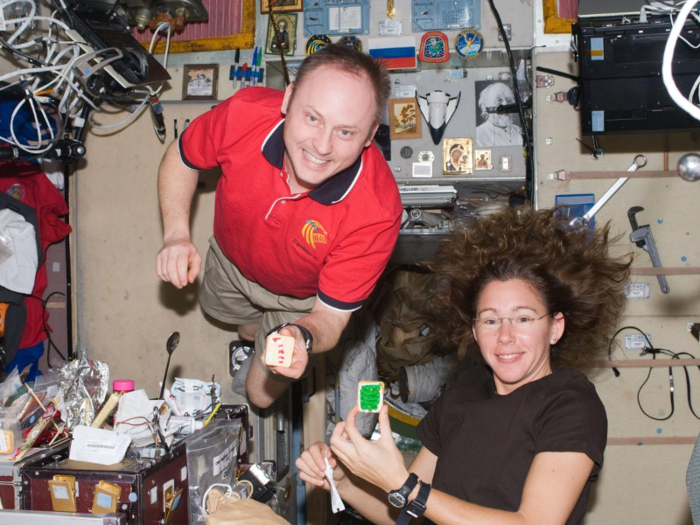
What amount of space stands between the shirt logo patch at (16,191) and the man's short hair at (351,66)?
5.17 ft

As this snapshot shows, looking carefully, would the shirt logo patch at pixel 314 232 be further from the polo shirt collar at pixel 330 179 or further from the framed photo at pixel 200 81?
the framed photo at pixel 200 81

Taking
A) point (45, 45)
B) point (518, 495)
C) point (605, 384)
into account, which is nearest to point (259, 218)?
point (518, 495)

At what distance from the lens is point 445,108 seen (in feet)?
Answer: 11.1

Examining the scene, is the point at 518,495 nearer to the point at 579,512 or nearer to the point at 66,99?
the point at 579,512

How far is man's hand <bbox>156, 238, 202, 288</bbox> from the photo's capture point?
82.2 inches

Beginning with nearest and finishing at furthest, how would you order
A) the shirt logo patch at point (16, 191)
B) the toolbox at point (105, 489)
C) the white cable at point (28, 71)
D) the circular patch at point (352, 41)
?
the toolbox at point (105, 489)
the white cable at point (28, 71)
the shirt logo patch at point (16, 191)
the circular patch at point (352, 41)

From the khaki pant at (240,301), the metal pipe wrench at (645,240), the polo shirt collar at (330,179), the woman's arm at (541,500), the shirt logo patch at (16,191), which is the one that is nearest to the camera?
the woman's arm at (541,500)

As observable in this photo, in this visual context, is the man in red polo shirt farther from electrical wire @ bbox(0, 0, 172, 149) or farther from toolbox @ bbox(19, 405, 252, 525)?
electrical wire @ bbox(0, 0, 172, 149)

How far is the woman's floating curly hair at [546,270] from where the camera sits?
1.94m

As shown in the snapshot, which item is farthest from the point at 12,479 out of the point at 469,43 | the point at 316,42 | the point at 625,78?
the point at 625,78

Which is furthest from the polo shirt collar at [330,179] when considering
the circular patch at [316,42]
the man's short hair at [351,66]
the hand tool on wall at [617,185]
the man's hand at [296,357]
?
the hand tool on wall at [617,185]

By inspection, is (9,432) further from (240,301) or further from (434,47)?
(434,47)

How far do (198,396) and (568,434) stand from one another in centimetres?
120

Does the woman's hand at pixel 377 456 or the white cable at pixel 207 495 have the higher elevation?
the woman's hand at pixel 377 456
